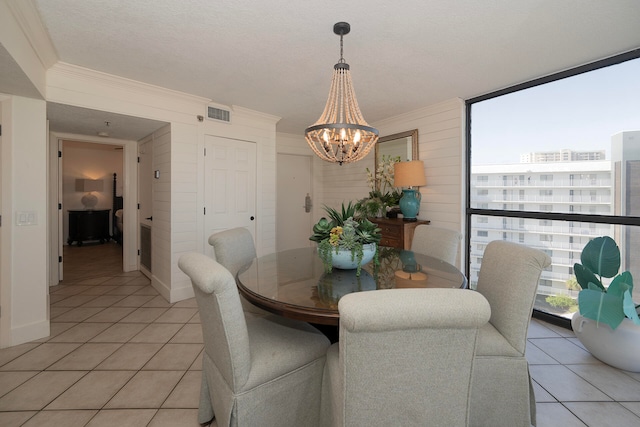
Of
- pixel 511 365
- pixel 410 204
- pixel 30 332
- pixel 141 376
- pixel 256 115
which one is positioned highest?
pixel 256 115

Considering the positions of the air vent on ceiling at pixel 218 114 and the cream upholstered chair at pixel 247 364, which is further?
the air vent on ceiling at pixel 218 114

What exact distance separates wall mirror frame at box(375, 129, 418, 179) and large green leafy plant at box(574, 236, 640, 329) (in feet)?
7.12

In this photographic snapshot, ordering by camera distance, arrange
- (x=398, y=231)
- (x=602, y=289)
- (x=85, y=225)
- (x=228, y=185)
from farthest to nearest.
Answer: (x=85, y=225) → (x=228, y=185) → (x=398, y=231) → (x=602, y=289)

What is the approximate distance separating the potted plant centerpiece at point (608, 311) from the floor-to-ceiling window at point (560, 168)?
0.54 m

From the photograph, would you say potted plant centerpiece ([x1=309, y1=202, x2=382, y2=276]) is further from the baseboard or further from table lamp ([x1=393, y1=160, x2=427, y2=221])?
the baseboard

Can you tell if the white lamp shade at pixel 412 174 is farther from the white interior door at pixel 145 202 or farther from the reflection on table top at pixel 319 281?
the white interior door at pixel 145 202

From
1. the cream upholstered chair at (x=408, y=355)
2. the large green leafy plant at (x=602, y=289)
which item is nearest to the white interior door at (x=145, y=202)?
the cream upholstered chair at (x=408, y=355)

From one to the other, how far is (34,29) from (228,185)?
227 cm

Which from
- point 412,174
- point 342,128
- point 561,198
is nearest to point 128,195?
point 342,128

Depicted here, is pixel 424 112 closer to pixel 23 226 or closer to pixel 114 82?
pixel 114 82

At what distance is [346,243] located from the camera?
1.75 meters

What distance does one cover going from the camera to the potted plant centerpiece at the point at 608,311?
194cm

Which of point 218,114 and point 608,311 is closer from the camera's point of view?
point 608,311

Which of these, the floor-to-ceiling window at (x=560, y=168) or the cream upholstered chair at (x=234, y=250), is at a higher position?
the floor-to-ceiling window at (x=560, y=168)
